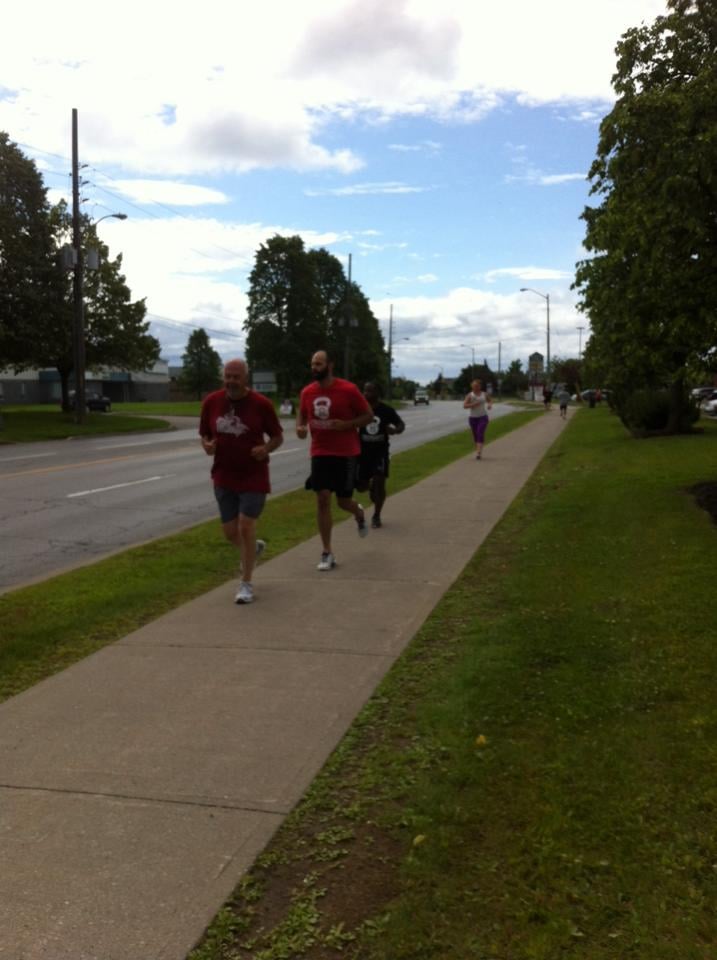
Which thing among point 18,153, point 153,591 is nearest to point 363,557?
point 153,591

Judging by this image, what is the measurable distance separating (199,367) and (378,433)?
118 metres

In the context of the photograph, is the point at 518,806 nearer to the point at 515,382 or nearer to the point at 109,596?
the point at 109,596

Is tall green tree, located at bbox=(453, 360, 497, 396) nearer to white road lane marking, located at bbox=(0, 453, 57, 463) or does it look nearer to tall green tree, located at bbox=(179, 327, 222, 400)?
tall green tree, located at bbox=(179, 327, 222, 400)

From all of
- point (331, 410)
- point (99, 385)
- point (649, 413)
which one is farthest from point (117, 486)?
point (99, 385)

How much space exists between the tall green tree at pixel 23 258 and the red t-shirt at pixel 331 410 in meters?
33.3

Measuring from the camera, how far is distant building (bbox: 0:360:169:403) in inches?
3612

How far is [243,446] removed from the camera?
22.4 ft

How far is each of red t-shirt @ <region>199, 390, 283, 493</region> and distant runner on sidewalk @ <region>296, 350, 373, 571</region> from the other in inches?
40.7

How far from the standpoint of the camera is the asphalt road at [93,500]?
9516 millimetres

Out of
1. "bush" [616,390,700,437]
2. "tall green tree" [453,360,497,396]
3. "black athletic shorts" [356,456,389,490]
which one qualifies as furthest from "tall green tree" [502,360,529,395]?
"black athletic shorts" [356,456,389,490]

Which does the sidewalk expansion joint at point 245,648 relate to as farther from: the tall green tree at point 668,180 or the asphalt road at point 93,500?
the tall green tree at point 668,180

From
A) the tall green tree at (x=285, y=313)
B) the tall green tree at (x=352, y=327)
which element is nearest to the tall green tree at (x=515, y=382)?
the tall green tree at (x=352, y=327)

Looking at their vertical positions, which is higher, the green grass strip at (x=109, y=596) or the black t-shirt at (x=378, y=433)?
the black t-shirt at (x=378, y=433)

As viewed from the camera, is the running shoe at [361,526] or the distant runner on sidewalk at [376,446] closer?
the running shoe at [361,526]
